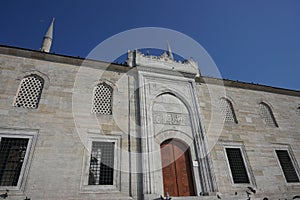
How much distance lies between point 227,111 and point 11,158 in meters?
9.65

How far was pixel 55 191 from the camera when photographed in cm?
582

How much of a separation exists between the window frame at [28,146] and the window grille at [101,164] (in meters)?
1.96

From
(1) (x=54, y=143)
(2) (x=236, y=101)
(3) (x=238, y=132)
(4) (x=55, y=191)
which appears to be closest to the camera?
(4) (x=55, y=191)

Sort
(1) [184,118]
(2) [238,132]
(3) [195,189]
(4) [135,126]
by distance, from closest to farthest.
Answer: (3) [195,189]
(4) [135,126]
(1) [184,118]
(2) [238,132]

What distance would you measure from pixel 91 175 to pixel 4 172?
105 inches

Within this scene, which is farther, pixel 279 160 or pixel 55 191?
pixel 279 160

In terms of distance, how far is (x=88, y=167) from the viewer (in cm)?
664

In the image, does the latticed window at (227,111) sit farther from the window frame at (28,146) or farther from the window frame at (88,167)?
the window frame at (28,146)

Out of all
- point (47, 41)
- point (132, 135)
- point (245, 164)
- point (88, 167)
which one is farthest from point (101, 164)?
point (47, 41)

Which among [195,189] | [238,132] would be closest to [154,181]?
[195,189]

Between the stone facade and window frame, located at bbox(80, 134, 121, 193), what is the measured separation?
1.3 inches

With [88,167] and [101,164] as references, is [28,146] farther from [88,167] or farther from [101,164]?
[101,164]

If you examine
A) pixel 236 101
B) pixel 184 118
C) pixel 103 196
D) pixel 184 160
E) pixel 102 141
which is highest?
pixel 236 101

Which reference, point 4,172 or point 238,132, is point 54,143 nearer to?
point 4,172
